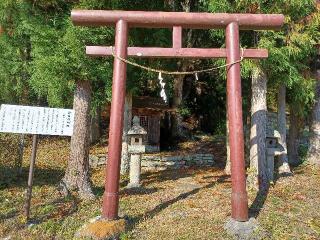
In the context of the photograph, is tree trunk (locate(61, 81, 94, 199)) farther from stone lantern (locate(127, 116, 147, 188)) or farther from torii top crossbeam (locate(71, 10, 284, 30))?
torii top crossbeam (locate(71, 10, 284, 30))

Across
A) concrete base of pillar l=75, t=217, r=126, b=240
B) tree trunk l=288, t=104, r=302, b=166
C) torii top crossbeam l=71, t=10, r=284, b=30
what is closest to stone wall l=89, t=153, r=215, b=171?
tree trunk l=288, t=104, r=302, b=166

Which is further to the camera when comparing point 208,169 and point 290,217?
point 208,169

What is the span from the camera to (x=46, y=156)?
567 inches

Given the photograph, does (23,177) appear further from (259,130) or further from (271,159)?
(271,159)

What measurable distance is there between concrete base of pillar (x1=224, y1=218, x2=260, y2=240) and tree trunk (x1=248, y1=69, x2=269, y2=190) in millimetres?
2653

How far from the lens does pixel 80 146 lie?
7.93 meters

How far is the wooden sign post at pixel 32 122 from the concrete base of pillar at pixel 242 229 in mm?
3256

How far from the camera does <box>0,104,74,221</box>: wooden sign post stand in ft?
20.4

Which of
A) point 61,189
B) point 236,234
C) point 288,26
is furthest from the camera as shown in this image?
point 288,26

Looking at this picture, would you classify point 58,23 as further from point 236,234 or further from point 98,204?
point 236,234

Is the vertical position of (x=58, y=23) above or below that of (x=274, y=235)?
above

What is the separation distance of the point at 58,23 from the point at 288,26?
565 cm

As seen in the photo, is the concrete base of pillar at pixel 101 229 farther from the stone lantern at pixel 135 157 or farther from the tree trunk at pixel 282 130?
the tree trunk at pixel 282 130

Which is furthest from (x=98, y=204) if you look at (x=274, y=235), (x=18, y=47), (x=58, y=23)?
(x=18, y=47)
